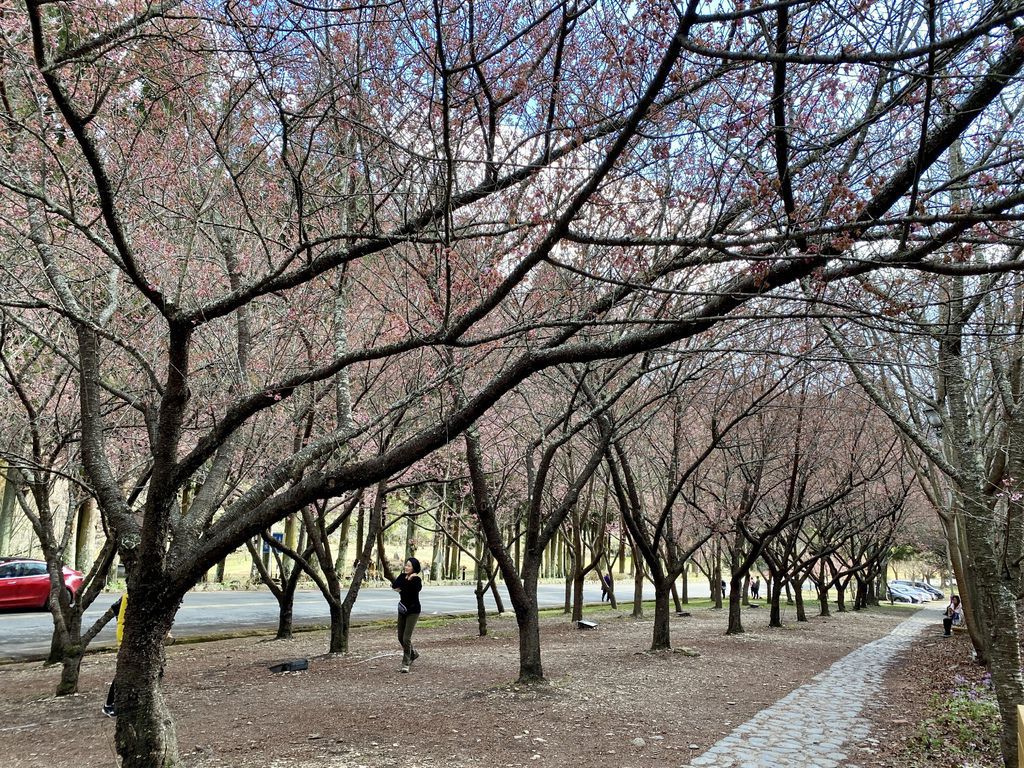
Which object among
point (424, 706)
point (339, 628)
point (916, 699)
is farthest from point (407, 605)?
point (916, 699)

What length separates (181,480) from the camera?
498 centimetres

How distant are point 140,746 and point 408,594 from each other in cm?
508

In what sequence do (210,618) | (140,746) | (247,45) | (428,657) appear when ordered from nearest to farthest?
1. (247,45)
2. (140,746)
3. (428,657)
4. (210,618)

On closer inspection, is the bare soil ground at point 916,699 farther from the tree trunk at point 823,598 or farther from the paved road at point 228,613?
the paved road at point 228,613

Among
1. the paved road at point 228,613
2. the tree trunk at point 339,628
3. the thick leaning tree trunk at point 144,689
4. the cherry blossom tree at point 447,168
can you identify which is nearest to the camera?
the cherry blossom tree at point 447,168

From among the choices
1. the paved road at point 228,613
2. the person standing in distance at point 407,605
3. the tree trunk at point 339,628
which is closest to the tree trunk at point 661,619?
the person standing in distance at point 407,605

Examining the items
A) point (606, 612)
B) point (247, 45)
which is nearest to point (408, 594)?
point (247, 45)

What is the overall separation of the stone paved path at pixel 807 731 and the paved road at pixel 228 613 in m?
11.0

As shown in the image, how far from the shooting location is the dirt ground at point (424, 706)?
589 cm

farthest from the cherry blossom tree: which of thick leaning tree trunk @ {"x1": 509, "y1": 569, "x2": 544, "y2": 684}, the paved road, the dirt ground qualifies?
the paved road

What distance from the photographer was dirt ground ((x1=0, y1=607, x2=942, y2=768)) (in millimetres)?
5891

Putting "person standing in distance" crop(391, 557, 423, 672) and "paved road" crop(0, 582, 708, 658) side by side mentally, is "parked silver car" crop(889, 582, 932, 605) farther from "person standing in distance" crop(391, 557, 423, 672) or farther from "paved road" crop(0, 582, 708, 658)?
"person standing in distance" crop(391, 557, 423, 672)

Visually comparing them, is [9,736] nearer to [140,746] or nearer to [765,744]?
[140,746]

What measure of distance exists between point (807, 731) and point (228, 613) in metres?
15.7
